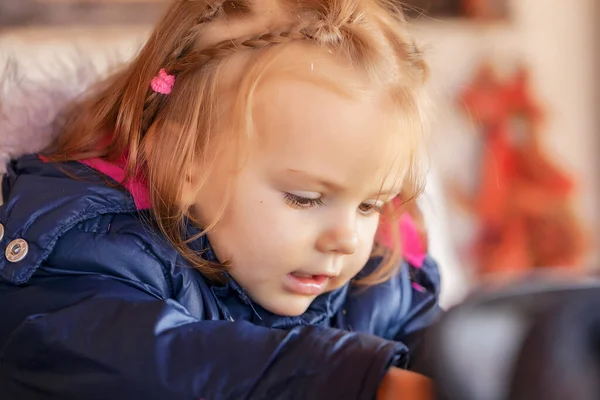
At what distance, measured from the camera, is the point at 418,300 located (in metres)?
0.92

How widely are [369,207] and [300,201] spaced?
0.07 metres

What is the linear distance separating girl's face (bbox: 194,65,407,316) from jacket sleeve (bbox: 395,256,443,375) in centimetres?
17

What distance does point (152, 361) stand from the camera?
0.58 m

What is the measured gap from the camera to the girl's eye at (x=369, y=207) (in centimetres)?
74

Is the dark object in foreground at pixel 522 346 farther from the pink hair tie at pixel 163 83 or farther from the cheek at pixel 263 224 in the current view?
the pink hair tie at pixel 163 83

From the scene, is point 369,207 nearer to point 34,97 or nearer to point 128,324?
point 128,324

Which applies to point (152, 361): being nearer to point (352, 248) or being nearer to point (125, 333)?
point (125, 333)

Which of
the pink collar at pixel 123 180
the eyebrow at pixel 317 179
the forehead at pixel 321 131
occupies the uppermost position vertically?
the forehead at pixel 321 131

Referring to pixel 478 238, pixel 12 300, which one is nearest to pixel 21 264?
pixel 12 300

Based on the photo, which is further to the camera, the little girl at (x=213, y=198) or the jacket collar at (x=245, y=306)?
the jacket collar at (x=245, y=306)

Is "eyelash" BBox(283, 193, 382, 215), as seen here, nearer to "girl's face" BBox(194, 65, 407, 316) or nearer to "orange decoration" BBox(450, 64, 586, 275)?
"girl's face" BBox(194, 65, 407, 316)

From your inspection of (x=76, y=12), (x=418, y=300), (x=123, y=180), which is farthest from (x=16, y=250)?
(x=76, y=12)

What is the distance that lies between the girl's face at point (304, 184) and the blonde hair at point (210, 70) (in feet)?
0.07

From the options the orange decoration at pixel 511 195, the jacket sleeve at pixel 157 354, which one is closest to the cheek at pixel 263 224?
the jacket sleeve at pixel 157 354
